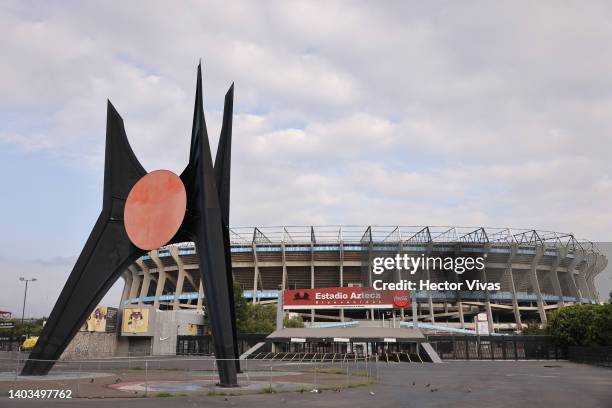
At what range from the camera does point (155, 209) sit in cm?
2609

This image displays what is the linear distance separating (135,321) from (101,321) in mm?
4564

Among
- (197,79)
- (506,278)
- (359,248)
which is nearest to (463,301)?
(506,278)

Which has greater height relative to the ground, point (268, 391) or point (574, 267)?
point (574, 267)

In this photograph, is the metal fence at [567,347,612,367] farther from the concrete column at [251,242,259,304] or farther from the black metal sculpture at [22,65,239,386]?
the concrete column at [251,242,259,304]

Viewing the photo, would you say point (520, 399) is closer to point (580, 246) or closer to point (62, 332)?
point (62, 332)

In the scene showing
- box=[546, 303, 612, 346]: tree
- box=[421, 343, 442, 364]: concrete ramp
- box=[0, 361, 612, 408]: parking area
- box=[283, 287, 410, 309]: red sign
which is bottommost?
box=[421, 343, 442, 364]: concrete ramp

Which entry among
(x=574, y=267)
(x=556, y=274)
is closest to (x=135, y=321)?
(x=556, y=274)

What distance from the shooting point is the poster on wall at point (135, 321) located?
62.2 metres

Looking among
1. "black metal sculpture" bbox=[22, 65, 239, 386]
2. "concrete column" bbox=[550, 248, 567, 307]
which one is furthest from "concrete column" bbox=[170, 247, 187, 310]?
"concrete column" bbox=[550, 248, 567, 307]

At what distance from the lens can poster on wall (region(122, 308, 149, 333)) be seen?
204 ft

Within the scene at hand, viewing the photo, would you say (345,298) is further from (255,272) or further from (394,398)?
(394,398)

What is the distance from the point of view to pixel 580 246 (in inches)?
4232

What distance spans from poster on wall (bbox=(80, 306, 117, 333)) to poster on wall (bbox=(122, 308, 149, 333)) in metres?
1.45

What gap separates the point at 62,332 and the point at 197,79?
14.5 metres
